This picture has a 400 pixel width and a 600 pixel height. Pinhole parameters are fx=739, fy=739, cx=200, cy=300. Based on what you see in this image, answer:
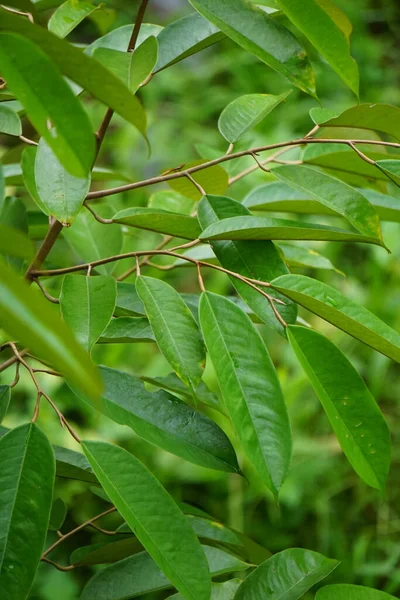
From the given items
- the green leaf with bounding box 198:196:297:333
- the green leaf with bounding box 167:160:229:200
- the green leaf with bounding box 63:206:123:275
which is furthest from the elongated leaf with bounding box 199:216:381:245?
the green leaf with bounding box 63:206:123:275

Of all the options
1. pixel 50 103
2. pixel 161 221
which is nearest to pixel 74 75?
pixel 50 103

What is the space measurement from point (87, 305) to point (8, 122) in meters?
0.14

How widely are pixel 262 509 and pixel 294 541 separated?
0.10m

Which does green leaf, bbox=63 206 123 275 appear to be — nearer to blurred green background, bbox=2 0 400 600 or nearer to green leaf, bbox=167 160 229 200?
green leaf, bbox=167 160 229 200

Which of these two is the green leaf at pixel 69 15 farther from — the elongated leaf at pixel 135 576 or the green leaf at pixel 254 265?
the elongated leaf at pixel 135 576

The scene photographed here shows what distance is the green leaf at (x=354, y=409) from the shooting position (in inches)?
18.0

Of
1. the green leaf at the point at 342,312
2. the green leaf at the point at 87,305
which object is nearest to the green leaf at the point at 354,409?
the green leaf at the point at 342,312

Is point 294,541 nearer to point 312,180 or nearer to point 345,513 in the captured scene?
point 345,513

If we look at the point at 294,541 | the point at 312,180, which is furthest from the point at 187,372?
the point at 294,541

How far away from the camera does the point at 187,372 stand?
47 centimetres

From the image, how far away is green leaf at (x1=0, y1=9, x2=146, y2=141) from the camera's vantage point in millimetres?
343

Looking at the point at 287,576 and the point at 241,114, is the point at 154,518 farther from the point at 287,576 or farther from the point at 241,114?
the point at 241,114

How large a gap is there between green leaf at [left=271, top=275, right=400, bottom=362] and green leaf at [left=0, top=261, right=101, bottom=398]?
0.22m

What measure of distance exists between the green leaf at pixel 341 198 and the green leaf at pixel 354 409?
3.6 inches
